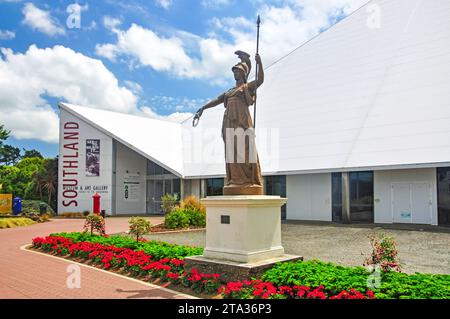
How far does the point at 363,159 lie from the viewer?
1745 centimetres

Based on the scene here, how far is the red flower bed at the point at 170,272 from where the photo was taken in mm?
6199

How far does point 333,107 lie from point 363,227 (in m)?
6.90

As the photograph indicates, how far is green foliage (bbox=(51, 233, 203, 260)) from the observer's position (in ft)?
30.1

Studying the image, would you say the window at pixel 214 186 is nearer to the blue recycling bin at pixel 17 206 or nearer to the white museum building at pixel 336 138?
the white museum building at pixel 336 138

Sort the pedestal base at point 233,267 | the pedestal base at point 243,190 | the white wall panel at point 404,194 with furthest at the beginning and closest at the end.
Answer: the white wall panel at point 404,194, the pedestal base at point 243,190, the pedestal base at point 233,267

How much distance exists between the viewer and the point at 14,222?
827 inches

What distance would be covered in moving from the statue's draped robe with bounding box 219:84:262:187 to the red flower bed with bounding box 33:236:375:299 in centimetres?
196

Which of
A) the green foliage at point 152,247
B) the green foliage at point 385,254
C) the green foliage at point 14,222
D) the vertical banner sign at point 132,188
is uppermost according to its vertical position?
the vertical banner sign at point 132,188

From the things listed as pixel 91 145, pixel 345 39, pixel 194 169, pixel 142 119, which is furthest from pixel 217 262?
pixel 142 119

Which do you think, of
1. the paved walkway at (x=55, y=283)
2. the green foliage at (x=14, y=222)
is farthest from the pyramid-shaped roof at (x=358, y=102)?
the paved walkway at (x=55, y=283)

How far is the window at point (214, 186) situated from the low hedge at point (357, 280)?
18276 mm

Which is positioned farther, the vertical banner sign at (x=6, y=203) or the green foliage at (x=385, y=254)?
the vertical banner sign at (x=6, y=203)

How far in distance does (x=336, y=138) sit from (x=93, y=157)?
17382mm

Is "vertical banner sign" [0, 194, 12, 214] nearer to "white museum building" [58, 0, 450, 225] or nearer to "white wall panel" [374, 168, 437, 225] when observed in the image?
"white museum building" [58, 0, 450, 225]
